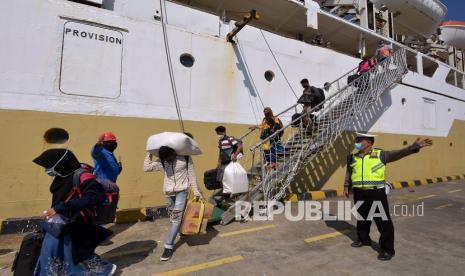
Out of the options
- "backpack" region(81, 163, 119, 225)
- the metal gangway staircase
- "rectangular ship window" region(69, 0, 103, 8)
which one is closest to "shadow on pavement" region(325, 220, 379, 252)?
the metal gangway staircase

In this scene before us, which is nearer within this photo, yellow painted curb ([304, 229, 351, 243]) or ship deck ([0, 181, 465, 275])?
ship deck ([0, 181, 465, 275])

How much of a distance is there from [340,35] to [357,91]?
3166 mm

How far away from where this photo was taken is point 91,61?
5.10 m

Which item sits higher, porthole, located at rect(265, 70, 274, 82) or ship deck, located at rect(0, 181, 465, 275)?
porthole, located at rect(265, 70, 274, 82)

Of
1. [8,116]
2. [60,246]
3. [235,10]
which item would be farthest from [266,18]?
[60,246]

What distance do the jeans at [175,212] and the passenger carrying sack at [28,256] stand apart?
1.34 m

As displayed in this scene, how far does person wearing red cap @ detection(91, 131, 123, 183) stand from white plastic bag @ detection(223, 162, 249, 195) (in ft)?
5.54

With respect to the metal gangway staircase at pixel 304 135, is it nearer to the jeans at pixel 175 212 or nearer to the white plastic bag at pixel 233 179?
the white plastic bag at pixel 233 179

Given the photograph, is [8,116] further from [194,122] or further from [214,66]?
[214,66]

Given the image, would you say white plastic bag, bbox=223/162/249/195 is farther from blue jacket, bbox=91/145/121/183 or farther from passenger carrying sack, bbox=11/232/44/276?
passenger carrying sack, bbox=11/232/44/276

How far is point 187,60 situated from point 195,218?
3646mm

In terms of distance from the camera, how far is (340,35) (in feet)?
33.4

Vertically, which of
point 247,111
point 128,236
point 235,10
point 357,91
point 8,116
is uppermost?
point 235,10

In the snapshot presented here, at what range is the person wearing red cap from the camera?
3.74 metres
